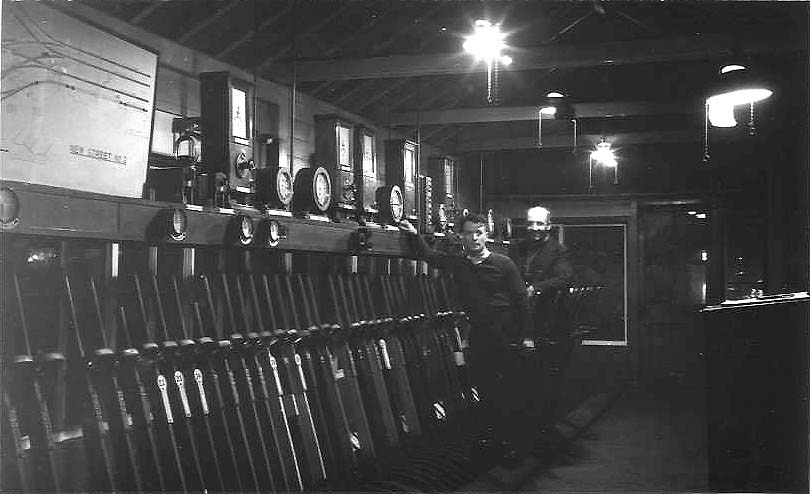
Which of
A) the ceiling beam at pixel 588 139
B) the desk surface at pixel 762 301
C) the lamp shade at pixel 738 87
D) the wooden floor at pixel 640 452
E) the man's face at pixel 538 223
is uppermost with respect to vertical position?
the lamp shade at pixel 738 87

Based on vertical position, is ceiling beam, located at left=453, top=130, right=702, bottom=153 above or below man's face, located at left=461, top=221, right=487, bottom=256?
above

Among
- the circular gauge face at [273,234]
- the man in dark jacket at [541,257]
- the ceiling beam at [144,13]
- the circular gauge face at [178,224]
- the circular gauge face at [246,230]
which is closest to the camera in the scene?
the circular gauge face at [178,224]

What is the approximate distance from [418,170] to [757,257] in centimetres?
167

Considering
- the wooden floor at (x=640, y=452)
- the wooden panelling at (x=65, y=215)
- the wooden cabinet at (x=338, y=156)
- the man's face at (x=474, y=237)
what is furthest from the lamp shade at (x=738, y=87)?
the wooden panelling at (x=65, y=215)

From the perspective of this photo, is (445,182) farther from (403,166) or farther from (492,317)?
(492,317)

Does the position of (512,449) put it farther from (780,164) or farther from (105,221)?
(105,221)

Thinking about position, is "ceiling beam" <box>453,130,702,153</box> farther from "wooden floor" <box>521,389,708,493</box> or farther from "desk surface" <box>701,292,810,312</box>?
"wooden floor" <box>521,389,708,493</box>

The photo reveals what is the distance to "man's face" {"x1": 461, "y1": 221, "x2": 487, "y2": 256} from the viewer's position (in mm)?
4009

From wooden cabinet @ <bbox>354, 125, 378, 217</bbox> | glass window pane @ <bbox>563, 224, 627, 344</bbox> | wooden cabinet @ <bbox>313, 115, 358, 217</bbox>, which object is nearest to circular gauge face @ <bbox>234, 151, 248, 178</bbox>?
wooden cabinet @ <bbox>313, 115, 358, 217</bbox>

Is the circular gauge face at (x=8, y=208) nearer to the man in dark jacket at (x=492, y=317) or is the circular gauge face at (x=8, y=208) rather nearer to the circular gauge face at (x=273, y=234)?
the circular gauge face at (x=273, y=234)

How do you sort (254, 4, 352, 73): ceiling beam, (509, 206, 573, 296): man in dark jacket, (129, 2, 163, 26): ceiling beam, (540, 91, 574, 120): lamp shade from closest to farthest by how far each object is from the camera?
1. (129, 2, 163, 26): ceiling beam
2. (254, 4, 352, 73): ceiling beam
3. (509, 206, 573, 296): man in dark jacket
4. (540, 91, 574, 120): lamp shade

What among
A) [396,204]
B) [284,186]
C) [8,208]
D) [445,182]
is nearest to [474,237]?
[445,182]

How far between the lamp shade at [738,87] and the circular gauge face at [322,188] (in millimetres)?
1820

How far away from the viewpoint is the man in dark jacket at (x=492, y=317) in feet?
13.3
